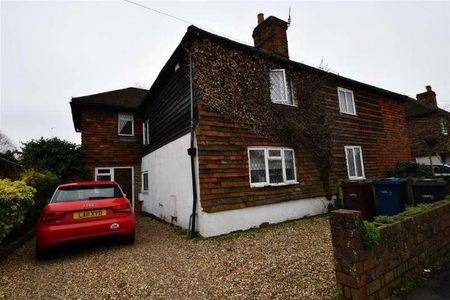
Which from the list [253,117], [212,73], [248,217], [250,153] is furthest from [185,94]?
[248,217]

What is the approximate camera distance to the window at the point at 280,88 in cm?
945

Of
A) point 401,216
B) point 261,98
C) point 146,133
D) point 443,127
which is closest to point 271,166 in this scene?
point 261,98

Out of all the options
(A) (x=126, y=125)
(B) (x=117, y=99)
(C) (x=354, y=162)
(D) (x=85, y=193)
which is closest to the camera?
(D) (x=85, y=193)

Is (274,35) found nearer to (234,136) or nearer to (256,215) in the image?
(234,136)

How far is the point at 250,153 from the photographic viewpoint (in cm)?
812

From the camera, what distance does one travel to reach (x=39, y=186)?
29.4 ft

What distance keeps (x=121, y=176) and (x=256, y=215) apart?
8.30 m

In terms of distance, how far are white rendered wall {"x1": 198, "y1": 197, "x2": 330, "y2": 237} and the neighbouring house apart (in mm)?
11213

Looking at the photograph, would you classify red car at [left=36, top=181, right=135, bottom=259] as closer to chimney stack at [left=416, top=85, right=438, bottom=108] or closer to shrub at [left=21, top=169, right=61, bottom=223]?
shrub at [left=21, top=169, right=61, bottom=223]

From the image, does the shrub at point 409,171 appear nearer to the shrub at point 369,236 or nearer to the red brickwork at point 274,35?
the red brickwork at point 274,35

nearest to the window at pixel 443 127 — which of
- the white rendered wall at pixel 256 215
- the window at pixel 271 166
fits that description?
the white rendered wall at pixel 256 215

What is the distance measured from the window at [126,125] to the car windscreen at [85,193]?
800cm

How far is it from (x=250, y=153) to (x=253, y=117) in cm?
118

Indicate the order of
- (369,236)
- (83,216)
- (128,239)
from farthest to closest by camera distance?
1. (128,239)
2. (83,216)
3. (369,236)
